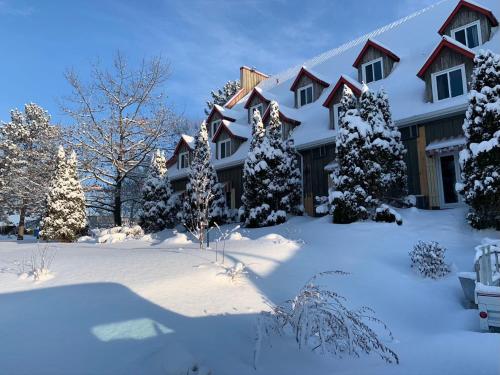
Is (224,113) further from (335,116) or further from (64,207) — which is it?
(64,207)

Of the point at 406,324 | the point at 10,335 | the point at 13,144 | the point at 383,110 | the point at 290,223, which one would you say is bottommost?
the point at 406,324

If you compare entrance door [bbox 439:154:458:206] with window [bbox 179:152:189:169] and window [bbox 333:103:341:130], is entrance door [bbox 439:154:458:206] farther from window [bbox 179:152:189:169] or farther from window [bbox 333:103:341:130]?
window [bbox 179:152:189:169]

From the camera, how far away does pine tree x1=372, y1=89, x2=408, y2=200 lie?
1416 cm

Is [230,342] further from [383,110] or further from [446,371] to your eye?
[383,110]

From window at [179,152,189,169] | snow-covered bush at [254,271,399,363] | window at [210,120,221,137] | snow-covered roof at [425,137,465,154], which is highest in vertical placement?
window at [210,120,221,137]

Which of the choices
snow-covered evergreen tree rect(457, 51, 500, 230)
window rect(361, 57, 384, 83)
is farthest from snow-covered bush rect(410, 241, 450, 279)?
window rect(361, 57, 384, 83)

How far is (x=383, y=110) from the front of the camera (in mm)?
14820

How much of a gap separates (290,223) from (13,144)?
96.2 feet

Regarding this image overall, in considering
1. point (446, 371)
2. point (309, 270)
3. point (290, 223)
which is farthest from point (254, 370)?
point (290, 223)

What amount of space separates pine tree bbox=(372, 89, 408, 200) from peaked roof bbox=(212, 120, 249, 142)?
32.4 feet

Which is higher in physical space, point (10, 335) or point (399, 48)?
point (399, 48)

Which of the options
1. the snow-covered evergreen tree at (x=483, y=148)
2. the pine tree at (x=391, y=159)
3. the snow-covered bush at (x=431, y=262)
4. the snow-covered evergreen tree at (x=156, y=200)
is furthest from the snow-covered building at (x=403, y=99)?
the snow-covered bush at (x=431, y=262)

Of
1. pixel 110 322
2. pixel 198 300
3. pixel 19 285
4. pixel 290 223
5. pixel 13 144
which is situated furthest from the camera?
pixel 13 144

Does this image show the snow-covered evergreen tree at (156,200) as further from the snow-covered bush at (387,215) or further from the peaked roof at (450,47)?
the peaked roof at (450,47)
